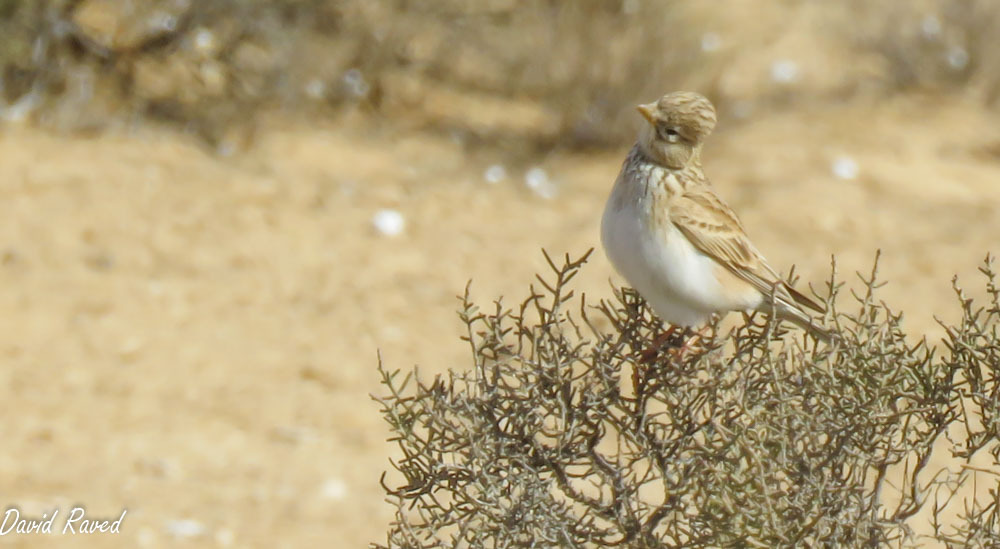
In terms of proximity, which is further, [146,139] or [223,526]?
[146,139]

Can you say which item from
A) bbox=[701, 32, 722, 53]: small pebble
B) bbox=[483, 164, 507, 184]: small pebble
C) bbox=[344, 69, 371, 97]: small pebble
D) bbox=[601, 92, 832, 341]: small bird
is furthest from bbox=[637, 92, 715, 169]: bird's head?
bbox=[701, 32, 722, 53]: small pebble

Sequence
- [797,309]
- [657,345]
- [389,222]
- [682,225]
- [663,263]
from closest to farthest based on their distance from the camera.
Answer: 1. [657,345]
2. [797,309]
3. [663,263]
4. [682,225]
5. [389,222]

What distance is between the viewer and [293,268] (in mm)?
8234

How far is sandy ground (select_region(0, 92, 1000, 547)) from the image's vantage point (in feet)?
21.0

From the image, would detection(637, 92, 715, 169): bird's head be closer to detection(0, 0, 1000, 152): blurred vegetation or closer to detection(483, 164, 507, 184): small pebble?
detection(483, 164, 507, 184): small pebble

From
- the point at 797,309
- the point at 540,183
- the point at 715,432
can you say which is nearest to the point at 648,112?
the point at 797,309

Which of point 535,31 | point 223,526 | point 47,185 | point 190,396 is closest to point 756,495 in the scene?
point 223,526

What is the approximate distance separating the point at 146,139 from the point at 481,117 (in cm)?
246

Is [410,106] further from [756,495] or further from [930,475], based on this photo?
[756,495]

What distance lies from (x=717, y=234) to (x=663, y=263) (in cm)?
31

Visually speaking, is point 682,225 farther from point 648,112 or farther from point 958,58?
point 958,58

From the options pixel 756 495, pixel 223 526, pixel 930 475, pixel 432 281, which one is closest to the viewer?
pixel 756 495

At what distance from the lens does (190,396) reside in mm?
6969

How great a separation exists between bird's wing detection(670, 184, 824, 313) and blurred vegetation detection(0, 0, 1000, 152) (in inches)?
236
